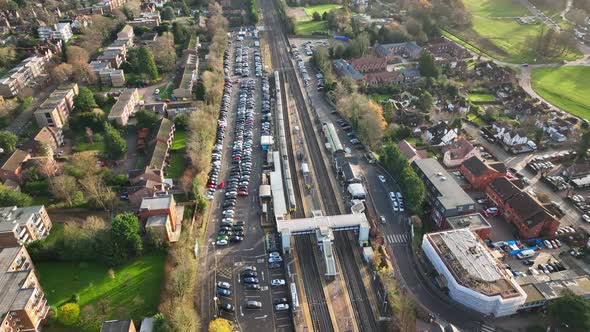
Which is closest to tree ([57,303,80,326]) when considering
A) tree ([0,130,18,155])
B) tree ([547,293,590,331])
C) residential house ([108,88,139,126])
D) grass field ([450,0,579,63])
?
tree ([0,130,18,155])

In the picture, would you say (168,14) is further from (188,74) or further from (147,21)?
(188,74)

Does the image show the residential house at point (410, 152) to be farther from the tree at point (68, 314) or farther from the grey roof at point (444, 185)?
the tree at point (68, 314)

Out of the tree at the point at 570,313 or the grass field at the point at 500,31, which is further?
the grass field at the point at 500,31

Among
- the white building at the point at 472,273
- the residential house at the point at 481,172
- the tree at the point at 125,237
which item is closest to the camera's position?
the white building at the point at 472,273

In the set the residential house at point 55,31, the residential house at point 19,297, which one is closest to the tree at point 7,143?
the residential house at point 19,297

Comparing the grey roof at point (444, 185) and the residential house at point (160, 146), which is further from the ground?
the residential house at point (160, 146)

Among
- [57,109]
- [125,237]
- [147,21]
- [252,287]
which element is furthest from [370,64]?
[125,237]

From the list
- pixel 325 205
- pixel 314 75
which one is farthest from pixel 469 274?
pixel 314 75

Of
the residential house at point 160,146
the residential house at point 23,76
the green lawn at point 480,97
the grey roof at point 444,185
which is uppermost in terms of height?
the residential house at point 23,76
